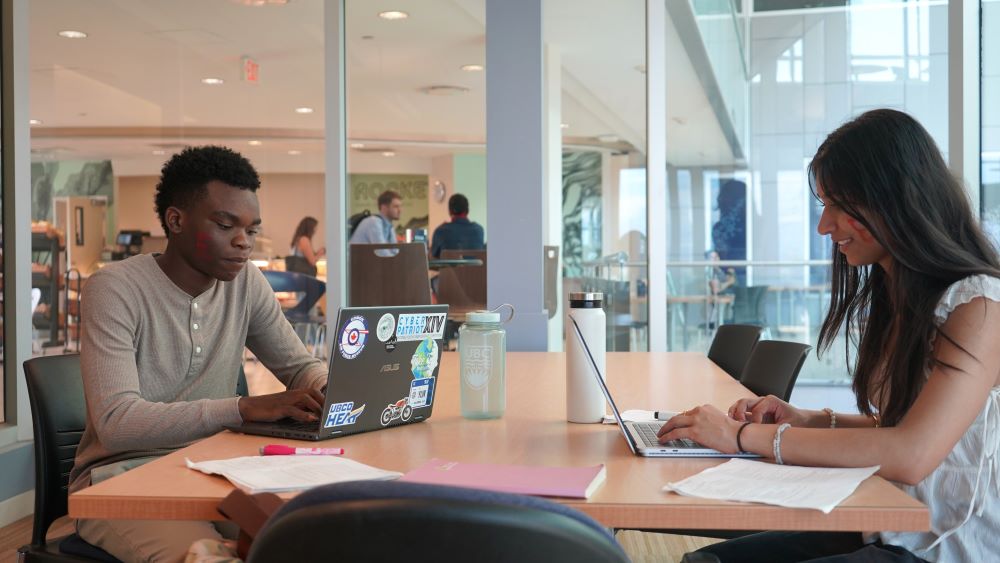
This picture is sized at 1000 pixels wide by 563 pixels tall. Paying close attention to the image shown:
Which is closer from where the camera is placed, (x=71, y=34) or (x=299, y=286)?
(x=71, y=34)

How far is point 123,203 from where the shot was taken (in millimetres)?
5746

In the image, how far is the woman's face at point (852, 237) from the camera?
1467 millimetres

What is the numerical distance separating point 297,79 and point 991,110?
14.5 feet

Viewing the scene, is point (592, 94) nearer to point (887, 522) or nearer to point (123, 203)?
point (123, 203)

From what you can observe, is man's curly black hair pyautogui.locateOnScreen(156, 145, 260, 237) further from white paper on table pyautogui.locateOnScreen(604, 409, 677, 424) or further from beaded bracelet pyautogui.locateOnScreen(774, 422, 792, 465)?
beaded bracelet pyautogui.locateOnScreen(774, 422, 792, 465)

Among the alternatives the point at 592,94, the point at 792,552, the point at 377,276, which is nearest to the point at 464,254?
the point at 377,276

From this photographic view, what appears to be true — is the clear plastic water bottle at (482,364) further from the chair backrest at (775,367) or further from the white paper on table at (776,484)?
the chair backrest at (775,367)

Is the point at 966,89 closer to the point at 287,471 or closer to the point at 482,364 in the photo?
the point at 482,364

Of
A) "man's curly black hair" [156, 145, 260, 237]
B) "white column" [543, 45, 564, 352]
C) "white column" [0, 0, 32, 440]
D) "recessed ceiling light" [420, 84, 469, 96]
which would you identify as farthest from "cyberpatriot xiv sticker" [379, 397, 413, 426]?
"recessed ceiling light" [420, 84, 469, 96]

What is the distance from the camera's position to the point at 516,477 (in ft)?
3.91

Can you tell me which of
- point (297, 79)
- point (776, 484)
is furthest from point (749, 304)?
point (776, 484)

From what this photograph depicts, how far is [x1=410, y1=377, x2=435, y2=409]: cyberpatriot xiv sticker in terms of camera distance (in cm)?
162

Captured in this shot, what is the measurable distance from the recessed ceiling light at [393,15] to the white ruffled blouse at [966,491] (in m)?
4.15

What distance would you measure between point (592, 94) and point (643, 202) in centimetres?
75
